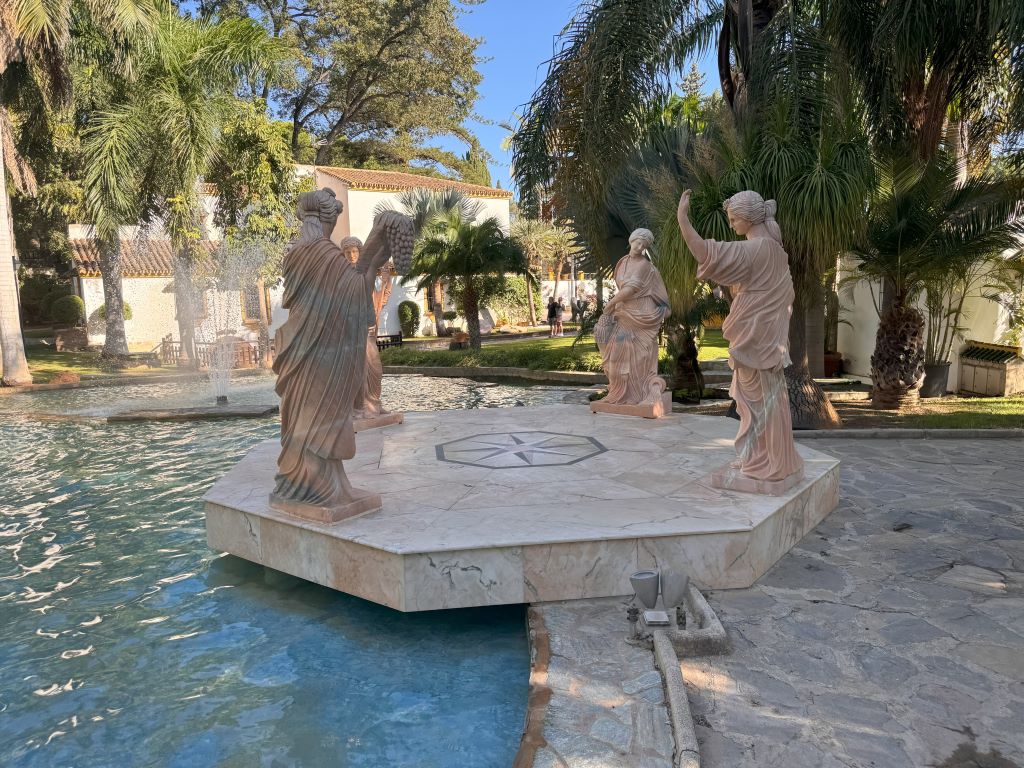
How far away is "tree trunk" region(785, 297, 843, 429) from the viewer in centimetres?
987

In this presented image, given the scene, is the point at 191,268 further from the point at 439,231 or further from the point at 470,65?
the point at 470,65

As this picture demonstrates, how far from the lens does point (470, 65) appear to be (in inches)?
1310

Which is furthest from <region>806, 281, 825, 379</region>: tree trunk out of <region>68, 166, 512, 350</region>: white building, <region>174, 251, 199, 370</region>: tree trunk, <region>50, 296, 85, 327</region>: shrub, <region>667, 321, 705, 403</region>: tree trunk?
<region>50, 296, 85, 327</region>: shrub

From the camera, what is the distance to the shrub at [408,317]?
1219 inches

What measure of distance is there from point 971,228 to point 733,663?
8.87 metres

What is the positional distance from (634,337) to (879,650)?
533 centimetres

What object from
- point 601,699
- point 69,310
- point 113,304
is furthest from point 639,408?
point 69,310

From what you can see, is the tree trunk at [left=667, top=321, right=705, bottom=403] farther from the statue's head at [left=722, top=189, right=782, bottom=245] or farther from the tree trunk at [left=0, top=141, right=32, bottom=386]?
the tree trunk at [left=0, top=141, right=32, bottom=386]

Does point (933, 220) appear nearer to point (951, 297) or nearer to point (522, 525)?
point (951, 297)

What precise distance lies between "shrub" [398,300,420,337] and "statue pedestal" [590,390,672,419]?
22388mm

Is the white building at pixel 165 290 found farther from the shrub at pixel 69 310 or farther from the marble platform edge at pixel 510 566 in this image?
the marble platform edge at pixel 510 566

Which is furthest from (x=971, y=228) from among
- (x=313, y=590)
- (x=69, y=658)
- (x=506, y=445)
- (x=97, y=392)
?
(x=97, y=392)

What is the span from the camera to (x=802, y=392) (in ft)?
32.7

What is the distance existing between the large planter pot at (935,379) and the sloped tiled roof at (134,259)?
20.9 m
